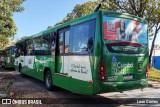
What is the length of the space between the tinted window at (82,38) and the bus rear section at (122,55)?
484 millimetres

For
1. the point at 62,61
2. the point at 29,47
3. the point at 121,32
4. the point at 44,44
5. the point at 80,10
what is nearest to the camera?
the point at 121,32

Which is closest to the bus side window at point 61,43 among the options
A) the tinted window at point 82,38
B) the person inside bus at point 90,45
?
the tinted window at point 82,38

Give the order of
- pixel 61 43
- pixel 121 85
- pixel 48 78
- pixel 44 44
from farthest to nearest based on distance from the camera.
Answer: pixel 44 44 < pixel 48 78 < pixel 61 43 < pixel 121 85

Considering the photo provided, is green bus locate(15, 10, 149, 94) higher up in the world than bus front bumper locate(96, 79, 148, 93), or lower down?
higher up

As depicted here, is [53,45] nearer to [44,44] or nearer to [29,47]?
[44,44]

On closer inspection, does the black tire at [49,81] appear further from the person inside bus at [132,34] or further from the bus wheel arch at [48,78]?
the person inside bus at [132,34]

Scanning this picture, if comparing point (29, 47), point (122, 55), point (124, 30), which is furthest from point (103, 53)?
point (29, 47)

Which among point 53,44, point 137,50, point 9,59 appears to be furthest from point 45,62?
point 9,59

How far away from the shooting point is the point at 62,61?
9.91 m

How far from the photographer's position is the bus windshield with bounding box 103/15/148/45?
7.71 m

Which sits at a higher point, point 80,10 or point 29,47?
point 80,10

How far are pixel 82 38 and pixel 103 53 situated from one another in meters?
1.17

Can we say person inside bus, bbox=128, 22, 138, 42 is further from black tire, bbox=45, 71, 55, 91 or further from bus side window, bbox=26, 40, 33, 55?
bus side window, bbox=26, 40, 33, 55

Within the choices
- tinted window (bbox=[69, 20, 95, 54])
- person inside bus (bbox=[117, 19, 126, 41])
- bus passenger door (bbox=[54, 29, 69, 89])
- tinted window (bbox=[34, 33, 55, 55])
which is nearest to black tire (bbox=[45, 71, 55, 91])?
bus passenger door (bbox=[54, 29, 69, 89])
